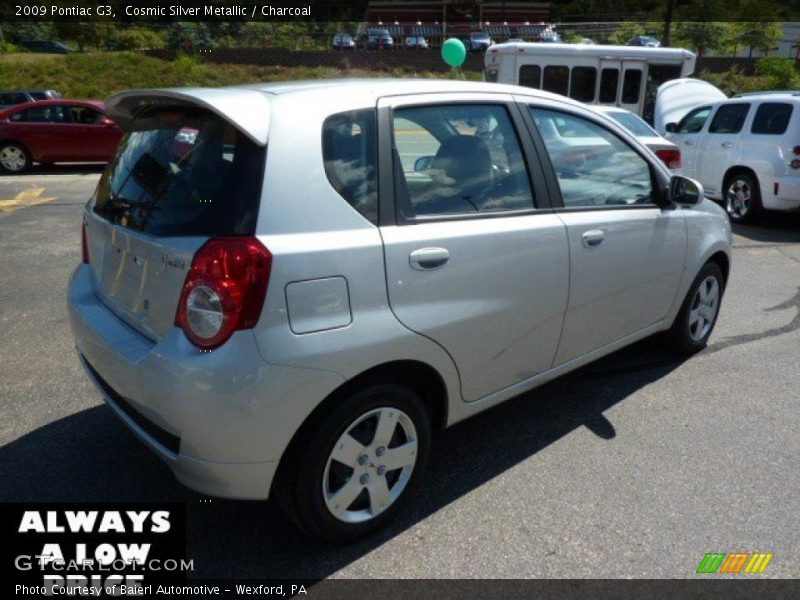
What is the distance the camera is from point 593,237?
3225 mm

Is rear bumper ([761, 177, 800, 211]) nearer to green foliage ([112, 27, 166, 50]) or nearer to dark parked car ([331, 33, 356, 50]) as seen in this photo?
dark parked car ([331, 33, 356, 50])

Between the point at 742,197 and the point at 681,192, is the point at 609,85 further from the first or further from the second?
the point at 681,192

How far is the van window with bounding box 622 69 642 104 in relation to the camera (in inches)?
653

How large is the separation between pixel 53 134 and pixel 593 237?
1390 cm

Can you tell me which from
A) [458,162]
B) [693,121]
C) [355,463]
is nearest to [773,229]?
[693,121]

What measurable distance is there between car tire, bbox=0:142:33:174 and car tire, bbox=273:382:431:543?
1421 cm

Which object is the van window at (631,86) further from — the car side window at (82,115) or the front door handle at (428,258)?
the front door handle at (428,258)

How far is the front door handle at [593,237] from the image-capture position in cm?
319

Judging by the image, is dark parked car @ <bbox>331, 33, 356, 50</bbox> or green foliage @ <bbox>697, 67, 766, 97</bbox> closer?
green foliage @ <bbox>697, 67, 766, 97</bbox>

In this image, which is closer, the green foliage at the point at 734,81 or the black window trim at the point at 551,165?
the black window trim at the point at 551,165

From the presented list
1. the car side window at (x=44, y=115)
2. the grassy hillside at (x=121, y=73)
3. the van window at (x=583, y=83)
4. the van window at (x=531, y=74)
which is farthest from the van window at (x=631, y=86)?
the grassy hillside at (x=121, y=73)

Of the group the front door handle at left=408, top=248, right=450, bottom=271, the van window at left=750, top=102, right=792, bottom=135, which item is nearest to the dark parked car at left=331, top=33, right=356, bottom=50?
the van window at left=750, top=102, right=792, bottom=135

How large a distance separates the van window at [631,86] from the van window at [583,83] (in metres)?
0.83

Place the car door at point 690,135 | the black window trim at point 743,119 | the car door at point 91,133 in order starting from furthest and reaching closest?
the car door at point 91,133 → the car door at point 690,135 → the black window trim at point 743,119
